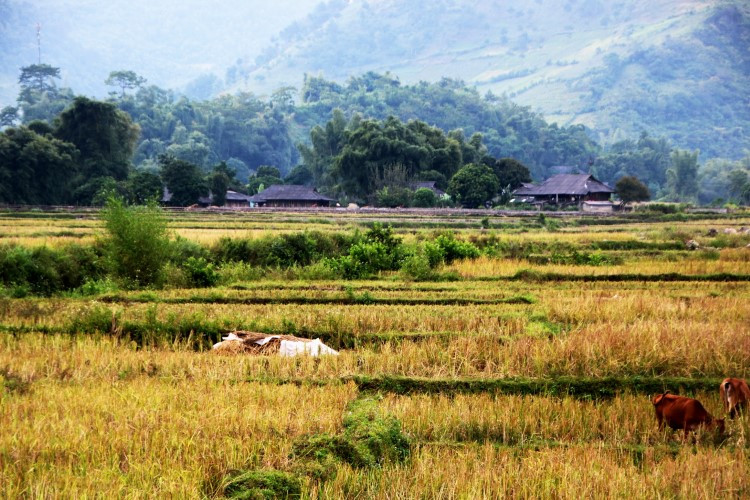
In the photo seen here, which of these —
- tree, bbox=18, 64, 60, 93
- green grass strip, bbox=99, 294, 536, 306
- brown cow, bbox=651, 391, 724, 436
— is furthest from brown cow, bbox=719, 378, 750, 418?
tree, bbox=18, 64, 60, 93

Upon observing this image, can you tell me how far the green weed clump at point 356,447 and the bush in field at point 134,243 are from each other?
11715 millimetres

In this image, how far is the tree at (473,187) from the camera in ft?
192

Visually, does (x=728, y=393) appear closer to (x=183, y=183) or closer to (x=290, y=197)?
(x=183, y=183)

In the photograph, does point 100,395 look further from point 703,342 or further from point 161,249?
point 161,249

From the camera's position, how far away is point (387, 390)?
8.32 meters

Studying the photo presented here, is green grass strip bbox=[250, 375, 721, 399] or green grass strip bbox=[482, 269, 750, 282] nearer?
green grass strip bbox=[250, 375, 721, 399]

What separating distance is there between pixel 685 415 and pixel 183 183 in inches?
2032

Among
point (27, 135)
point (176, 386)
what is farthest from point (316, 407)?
point (27, 135)

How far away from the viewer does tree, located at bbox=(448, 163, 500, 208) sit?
192ft

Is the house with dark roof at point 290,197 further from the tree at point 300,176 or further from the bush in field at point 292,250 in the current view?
the bush in field at point 292,250

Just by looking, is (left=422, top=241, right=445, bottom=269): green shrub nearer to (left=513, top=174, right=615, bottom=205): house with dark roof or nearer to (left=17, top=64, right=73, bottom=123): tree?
(left=513, top=174, right=615, bottom=205): house with dark roof

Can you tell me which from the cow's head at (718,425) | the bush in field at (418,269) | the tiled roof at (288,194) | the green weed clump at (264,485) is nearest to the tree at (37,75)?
the tiled roof at (288,194)

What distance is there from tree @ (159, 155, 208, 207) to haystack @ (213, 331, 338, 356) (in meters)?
46.0

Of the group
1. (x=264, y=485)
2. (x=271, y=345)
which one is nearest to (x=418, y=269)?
(x=271, y=345)
